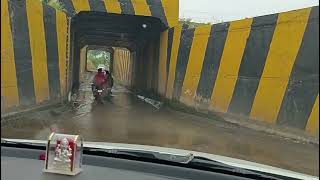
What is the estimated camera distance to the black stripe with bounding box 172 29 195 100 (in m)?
11.8

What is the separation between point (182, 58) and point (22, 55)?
9.18 meters

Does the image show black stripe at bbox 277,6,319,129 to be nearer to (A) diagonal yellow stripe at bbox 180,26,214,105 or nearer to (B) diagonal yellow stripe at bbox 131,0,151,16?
(A) diagonal yellow stripe at bbox 180,26,214,105

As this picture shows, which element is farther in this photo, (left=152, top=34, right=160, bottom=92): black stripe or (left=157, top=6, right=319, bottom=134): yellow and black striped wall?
(left=152, top=34, right=160, bottom=92): black stripe

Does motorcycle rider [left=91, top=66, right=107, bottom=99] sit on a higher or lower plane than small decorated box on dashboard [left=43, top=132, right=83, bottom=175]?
lower

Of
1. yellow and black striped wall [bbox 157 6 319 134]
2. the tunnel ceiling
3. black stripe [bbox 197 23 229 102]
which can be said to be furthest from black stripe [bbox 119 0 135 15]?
yellow and black striped wall [bbox 157 6 319 134]

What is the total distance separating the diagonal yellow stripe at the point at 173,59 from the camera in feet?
42.0

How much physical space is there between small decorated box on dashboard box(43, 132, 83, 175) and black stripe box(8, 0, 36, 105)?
3.70 ft

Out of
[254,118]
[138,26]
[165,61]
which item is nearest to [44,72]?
[254,118]

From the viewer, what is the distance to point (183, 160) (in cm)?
212

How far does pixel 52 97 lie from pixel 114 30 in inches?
576

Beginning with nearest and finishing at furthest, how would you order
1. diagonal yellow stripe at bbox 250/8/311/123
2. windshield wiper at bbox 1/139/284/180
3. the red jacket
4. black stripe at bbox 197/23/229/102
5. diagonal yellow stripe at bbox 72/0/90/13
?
windshield wiper at bbox 1/139/284/180 < diagonal yellow stripe at bbox 250/8/311/123 < black stripe at bbox 197/23/229/102 < diagonal yellow stripe at bbox 72/0/90/13 < the red jacket

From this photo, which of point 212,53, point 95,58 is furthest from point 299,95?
point 95,58

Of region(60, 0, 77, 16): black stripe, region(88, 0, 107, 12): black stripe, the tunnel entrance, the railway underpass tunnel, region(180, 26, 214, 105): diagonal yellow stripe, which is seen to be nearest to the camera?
region(180, 26, 214, 105): diagonal yellow stripe

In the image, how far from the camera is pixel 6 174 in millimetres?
1889
